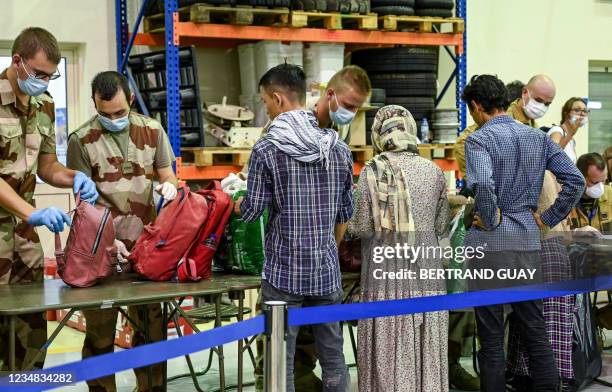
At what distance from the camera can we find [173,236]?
5.30m

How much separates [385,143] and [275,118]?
2.75ft

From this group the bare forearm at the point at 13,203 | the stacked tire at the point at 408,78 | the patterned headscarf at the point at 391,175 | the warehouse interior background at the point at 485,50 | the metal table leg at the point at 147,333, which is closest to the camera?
the bare forearm at the point at 13,203

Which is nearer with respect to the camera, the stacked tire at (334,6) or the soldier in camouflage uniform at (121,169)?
the soldier in camouflage uniform at (121,169)

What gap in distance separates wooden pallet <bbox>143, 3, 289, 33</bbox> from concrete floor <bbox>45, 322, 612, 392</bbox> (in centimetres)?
284

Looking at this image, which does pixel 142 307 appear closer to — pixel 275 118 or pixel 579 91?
pixel 275 118

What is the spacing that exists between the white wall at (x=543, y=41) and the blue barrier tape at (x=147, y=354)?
7.93m

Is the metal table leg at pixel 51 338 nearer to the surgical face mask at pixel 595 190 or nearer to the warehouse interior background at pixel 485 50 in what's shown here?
the surgical face mask at pixel 595 190

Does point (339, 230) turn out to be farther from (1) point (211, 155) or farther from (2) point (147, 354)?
(1) point (211, 155)

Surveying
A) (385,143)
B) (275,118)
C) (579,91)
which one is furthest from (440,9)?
(275,118)

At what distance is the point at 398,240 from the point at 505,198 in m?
0.69

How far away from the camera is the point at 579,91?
485 inches

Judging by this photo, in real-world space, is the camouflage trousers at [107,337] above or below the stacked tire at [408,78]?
below

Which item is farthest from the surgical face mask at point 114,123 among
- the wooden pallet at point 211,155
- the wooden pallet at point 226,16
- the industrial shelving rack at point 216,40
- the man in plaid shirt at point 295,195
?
the wooden pallet at point 226,16

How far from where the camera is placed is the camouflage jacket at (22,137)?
201 inches
